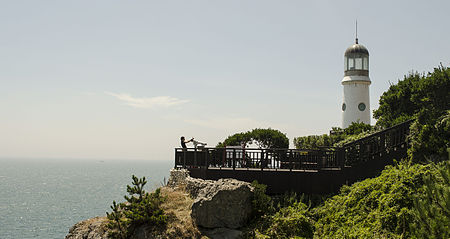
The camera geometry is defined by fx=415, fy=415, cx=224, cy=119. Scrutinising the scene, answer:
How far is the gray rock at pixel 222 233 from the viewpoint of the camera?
15031 mm

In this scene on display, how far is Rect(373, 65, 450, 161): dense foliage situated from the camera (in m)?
16.9

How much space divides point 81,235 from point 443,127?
615 inches

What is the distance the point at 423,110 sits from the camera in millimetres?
18297

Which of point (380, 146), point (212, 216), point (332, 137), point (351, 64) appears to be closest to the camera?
point (212, 216)

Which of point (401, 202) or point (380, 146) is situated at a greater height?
point (380, 146)

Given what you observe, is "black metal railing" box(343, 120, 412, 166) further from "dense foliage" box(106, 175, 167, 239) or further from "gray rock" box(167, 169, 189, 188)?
A: "dense foliage" box(106, 175, 167, 239)

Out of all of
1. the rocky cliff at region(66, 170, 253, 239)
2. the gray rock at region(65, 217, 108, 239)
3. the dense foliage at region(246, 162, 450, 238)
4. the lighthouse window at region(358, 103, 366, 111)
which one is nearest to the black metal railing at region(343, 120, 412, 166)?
the dense foliage at region(246, 162, 450, 238)

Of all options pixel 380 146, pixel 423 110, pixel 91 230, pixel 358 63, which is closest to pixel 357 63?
pixel 358 63

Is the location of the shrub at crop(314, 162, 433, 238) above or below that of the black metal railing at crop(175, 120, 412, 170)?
below

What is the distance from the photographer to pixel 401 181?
13.6 metres

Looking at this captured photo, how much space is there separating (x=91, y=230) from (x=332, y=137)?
70.6ft

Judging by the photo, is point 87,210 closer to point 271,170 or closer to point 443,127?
point 271,170

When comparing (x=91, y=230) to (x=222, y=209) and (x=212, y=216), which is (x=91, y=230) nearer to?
(x=212, y=216)

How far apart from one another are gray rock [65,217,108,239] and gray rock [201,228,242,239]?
13.2 ft
